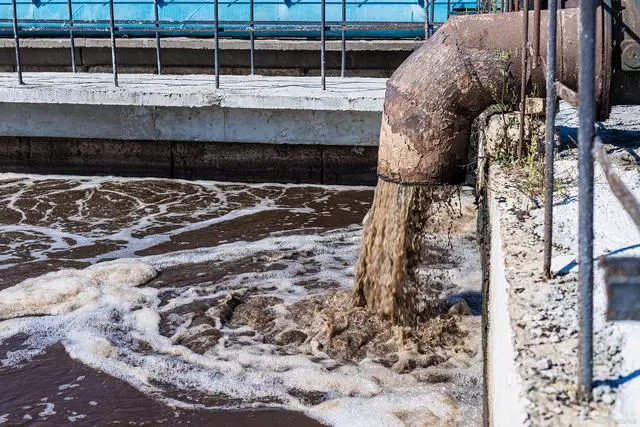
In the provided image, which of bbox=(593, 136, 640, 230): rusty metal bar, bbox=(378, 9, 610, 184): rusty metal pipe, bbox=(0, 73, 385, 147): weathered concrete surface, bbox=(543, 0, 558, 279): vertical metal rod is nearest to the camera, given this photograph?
bbox=(593, 136, 640, 230): rusty metal bar

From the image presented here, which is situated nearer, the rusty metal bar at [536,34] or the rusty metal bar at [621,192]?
the rusty metal bar at [621,192]

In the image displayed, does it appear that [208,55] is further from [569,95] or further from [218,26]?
[569,95]

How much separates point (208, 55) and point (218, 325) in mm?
7950

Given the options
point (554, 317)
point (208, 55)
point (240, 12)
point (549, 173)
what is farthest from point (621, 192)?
point (240, 12)

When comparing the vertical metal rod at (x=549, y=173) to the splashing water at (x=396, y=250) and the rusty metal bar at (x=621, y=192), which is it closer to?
the rusty metal bar at (x=621, y=192)

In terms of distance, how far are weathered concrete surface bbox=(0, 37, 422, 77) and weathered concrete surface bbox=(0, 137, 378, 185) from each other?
344cm

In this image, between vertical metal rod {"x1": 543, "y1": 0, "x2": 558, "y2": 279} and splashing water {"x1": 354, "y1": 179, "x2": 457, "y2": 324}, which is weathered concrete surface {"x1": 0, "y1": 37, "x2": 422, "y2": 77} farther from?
vertical metal rod {"x1": 543, "y1": 0, "x2": 558, "y2": 279}

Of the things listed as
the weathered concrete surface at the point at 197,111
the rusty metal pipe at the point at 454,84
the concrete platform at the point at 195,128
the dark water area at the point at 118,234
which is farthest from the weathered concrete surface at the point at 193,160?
the rusty metal pipe at the point at 454,84

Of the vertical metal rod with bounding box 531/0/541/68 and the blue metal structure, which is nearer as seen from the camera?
the vertical metal rod with bounding box 531/0/541/68

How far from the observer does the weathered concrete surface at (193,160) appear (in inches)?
332

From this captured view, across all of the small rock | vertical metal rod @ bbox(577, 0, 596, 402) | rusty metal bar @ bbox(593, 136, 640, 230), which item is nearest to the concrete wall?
vertical metal rod @ bbox(577, 0, 596, 402)

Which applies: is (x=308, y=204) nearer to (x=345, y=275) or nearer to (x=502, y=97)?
(x=345, y=275)

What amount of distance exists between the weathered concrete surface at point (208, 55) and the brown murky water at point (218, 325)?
4.48m

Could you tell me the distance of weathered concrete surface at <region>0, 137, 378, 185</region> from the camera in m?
8.42
